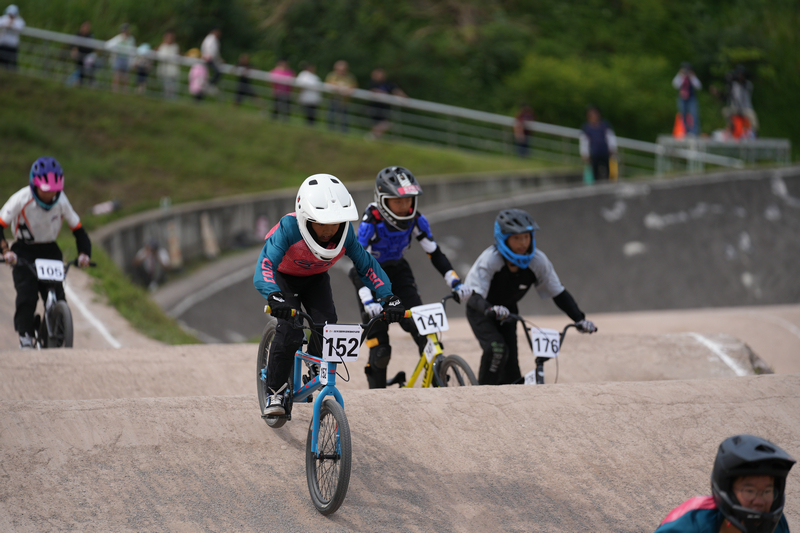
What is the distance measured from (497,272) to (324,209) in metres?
2.40

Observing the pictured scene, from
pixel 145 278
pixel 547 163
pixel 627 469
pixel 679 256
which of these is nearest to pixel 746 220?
pixel 679 256

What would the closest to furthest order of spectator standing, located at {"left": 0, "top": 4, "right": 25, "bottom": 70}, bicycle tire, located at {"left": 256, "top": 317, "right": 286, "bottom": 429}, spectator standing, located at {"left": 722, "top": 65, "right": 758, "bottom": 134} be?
bicycle tire, located at {"left": 256, "top": 317, "right": 286, "bottom": 429} → spectator standing, located at {"left": 0, "top": 4, "right": 25, "bottom": 70} → spectator standing, located at {"left": 722, "top": 65, "right": 758, "bottom": 134}

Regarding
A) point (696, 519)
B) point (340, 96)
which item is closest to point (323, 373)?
point (696, 519)

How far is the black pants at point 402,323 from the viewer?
7.08 metres

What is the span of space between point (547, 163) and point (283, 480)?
19.9 meters

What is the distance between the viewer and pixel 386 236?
23.3 ft

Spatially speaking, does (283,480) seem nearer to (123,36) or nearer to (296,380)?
(296,380)

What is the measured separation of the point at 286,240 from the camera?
528 centimetres

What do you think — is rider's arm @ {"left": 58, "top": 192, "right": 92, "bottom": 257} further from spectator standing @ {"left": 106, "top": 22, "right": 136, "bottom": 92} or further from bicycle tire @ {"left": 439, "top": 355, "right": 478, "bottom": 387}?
spectator standing @ {"left": 106, "top": 22, "right": 136, "bottom": 92}

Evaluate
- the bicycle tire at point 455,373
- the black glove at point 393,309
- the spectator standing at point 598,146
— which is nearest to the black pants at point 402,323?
the bicycle tire at point 455,373

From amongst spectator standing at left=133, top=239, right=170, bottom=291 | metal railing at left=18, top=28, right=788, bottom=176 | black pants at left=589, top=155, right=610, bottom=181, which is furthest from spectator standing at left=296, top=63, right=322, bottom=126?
spectator standing at left=133, top=239, right=170, bottom=291

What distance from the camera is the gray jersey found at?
22.2ft

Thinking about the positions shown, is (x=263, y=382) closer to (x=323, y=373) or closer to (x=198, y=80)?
(x=323, y=373)

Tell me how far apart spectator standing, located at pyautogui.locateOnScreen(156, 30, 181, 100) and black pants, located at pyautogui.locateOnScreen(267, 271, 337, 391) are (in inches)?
715
